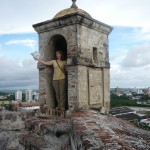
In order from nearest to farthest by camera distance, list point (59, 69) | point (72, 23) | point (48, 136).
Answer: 1. point (48, 136)
2. point (72, 23)
3. point (59, 69)

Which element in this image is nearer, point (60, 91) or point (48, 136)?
point (48, 136)

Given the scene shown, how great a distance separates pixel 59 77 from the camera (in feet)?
20.6

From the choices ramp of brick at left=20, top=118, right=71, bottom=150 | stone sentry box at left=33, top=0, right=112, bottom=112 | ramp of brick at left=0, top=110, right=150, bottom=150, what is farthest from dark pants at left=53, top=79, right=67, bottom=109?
ramp of brick at left=20, top=118, right=71, bottom=150

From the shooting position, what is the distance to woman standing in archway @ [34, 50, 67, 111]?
20.5 feet

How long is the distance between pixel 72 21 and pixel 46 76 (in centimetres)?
143

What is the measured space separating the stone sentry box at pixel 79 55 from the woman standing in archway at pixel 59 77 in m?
0.27

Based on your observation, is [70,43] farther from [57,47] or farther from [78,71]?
[57,47]

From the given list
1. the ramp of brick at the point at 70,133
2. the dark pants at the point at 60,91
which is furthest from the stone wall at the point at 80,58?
the ramp of brick at the point at 70,133

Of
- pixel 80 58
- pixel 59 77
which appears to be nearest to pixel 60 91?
pixel 59 77

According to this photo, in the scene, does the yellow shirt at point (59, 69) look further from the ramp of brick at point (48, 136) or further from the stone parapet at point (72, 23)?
the ramp of brick at point (48, 136)

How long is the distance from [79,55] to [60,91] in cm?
95

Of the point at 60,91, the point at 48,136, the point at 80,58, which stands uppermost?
Result: the point at 80,58

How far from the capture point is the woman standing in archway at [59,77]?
626cm

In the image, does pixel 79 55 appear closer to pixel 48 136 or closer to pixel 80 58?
pixel 80 58
